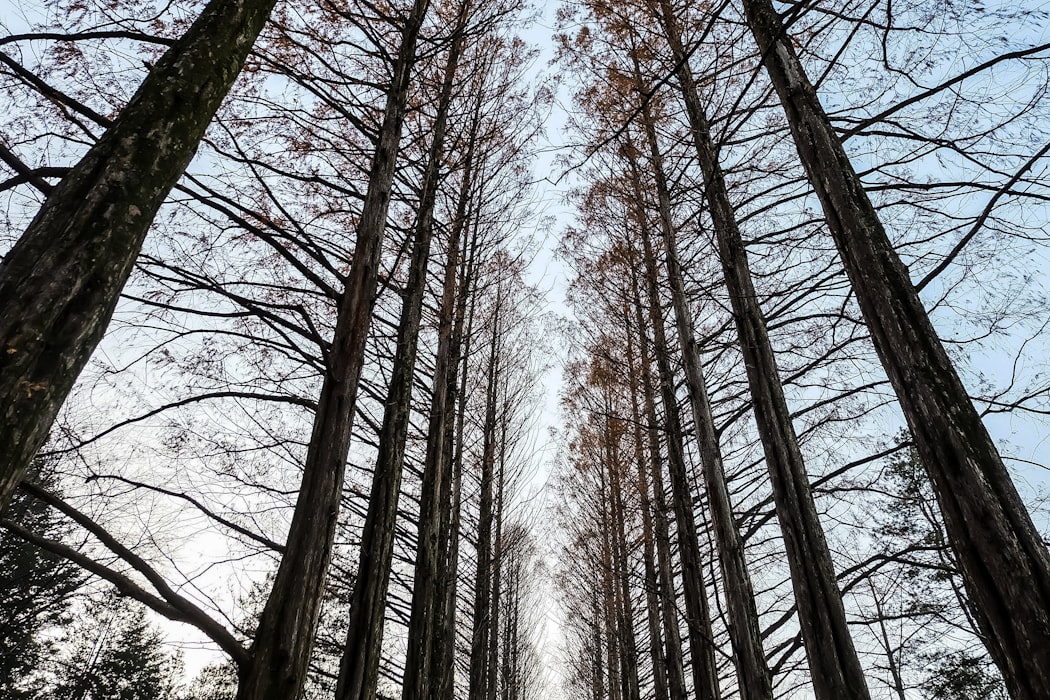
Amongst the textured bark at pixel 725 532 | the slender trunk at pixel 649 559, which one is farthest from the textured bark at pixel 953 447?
the slender trunk at pixel 649 559

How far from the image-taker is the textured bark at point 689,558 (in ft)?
13.2

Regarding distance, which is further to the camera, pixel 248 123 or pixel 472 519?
pixel 472 519

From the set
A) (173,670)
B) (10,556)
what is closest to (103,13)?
(10,556)

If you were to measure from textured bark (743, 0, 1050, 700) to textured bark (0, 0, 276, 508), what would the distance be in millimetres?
1885

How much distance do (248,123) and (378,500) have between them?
9.00 feet

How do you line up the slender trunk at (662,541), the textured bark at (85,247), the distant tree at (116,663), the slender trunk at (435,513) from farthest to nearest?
1. the distant tree at (116,663)
2. the slender trunk at (662,541)
3. the slender trunk at (435,513)
4. the textured bark at (85,247)

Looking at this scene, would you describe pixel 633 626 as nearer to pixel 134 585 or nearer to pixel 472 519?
pixel 472 519

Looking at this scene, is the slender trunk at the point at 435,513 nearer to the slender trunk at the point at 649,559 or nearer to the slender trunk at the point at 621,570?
the slender trunk at the point at 649,559

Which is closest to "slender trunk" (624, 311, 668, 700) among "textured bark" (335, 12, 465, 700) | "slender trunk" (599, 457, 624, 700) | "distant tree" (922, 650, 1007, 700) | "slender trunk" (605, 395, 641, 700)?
"slender trunk" (605, 395, 641, 700)

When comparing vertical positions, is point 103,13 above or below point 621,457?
below

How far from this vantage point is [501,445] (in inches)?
329

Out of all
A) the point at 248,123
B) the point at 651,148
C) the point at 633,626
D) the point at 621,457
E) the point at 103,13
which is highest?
the point at 651,148

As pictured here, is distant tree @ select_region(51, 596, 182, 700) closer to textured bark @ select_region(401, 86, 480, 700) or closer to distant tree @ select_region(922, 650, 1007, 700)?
textured bark @ select_region(401, 86, 480, 700)

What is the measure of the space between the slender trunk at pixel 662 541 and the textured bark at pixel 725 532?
546 mm
